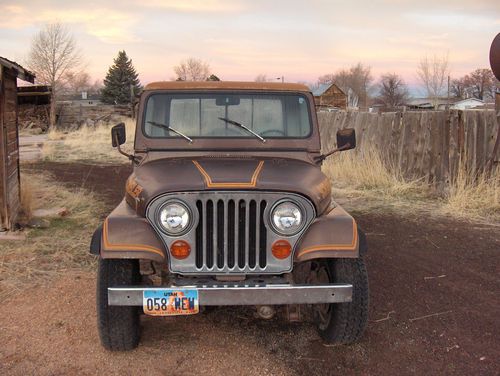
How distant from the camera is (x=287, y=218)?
3.26m

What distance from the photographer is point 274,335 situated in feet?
12.8

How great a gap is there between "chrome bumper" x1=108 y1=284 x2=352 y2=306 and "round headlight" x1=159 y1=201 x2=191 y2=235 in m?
0.35

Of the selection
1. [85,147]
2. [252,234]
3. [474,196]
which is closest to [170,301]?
[252,234]

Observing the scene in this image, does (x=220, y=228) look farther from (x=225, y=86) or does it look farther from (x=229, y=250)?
(x=225, y=86)

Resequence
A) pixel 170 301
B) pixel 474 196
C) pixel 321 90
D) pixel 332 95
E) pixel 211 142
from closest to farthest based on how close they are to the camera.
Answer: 1. pixel 170 301
2. pixel 211 142
3. pixel 474 196
4. pixel 332 95
5. pixel 321 90

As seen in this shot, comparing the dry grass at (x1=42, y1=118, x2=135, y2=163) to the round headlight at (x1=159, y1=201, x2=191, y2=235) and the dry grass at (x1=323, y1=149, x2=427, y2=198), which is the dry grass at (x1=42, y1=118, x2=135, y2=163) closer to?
the dry grass at (x1=323, y1=149, x2=427, y2=198)

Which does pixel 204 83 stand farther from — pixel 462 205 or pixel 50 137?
pixel 50 137

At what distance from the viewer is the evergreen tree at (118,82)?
193ft

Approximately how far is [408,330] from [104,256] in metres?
2.34

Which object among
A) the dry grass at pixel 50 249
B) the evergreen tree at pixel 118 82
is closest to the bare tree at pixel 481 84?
the evergreen tree at pixel 118 82

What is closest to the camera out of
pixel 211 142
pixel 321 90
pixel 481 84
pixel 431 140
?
pixel 211 142

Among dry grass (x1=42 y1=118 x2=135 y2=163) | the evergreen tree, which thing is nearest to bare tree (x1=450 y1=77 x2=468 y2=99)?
the evergreen tree

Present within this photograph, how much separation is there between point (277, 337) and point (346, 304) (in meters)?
0.67

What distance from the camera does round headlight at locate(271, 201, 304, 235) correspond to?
10.7ft
